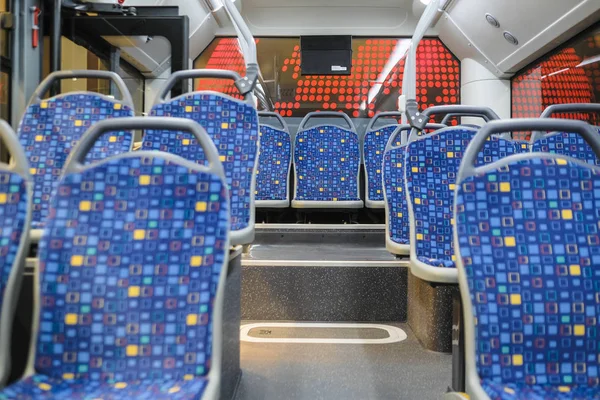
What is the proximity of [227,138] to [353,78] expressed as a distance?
388 centimetres

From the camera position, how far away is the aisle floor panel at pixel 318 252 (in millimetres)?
3000

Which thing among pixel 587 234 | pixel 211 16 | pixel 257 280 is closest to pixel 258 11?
pixel 211 16

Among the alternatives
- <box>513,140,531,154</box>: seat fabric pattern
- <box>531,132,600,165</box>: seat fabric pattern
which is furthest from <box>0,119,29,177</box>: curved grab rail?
<box>531,132,600,165</box>: seat fabric pattern

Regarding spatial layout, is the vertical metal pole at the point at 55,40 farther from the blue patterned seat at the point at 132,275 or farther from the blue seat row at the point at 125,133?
the blue patterned seat at the point at 132,275

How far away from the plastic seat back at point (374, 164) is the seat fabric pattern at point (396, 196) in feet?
4.57

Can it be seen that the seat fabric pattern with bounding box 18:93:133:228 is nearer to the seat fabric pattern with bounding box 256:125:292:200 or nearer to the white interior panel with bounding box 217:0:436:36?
the seat fabric pattern with bounding box 256:125:292:200

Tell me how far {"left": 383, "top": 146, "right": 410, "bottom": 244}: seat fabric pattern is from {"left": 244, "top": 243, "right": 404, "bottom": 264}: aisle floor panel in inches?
15.5

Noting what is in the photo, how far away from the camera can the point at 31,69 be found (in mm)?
3232

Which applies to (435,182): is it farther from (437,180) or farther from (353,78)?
(353,78)

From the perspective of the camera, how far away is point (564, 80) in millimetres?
4602

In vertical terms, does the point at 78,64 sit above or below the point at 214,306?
above

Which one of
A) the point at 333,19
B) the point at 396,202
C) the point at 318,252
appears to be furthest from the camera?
the point at 333,19

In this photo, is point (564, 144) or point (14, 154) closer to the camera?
point (14, 154)

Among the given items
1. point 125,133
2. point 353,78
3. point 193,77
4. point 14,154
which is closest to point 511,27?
point 353,78
